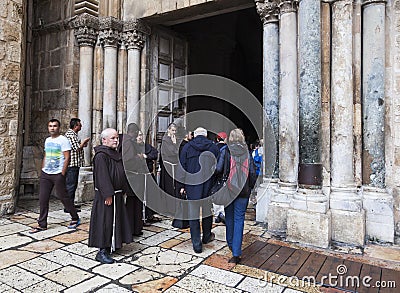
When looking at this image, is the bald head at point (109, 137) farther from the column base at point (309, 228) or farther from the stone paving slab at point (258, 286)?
the column base at point (309, 228)

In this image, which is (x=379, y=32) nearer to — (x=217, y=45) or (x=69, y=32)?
(x=69, y=32)

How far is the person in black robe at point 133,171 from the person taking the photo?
3.69 m

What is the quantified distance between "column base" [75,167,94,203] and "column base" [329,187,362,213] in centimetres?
427

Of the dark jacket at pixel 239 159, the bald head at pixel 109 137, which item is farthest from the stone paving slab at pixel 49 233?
the dark jacket at pixel 239 159

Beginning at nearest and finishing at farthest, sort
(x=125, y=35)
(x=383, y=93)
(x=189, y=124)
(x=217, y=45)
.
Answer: (x=383, y=93), (x=125, y=35), (x=189, y=124), (x=217, y=45)

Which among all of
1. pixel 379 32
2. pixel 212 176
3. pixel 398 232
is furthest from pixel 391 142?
pixel 212 176

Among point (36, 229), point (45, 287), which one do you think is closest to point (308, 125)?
point (45, 287)

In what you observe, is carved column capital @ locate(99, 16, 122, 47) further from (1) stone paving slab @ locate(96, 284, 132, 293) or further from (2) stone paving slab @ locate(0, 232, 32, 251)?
(1) stone paving slab @ locate(96, 284, 132, 293)

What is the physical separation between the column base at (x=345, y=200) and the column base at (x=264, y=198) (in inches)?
32.5

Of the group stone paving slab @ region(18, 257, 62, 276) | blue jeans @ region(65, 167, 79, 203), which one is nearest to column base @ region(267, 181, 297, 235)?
stone paving slab @ region(18, 257, 62, 276)

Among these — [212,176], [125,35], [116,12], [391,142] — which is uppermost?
[116,12]

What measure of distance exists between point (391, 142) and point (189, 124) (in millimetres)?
4249

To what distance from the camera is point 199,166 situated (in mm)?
3471

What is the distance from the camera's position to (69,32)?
637 cm
